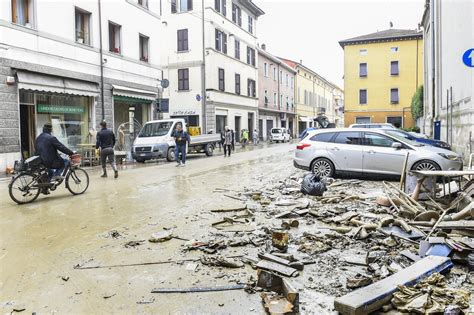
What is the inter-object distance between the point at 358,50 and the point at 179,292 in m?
49.2

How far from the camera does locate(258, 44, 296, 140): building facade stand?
159 ft

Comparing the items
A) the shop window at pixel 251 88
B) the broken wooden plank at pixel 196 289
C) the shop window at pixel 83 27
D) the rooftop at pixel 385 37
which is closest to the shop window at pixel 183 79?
the shop window at pixel 251 88

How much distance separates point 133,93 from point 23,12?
24.4 feet

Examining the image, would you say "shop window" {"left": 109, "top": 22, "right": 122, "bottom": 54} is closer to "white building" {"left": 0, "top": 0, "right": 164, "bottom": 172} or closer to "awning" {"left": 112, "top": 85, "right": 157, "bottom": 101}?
"white building" {"left": 0, "top": 0, "right": 164, "bottom": 172}

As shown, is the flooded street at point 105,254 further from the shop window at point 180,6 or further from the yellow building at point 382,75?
the yellow building at point 382,75

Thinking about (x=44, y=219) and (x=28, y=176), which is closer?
(x=44, y=219)

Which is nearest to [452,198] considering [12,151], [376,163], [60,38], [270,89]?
[376,163]

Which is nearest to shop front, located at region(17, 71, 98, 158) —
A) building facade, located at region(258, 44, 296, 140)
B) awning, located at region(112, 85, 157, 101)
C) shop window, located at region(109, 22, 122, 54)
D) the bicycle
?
awning, located at region(112, 85, 157, 101)

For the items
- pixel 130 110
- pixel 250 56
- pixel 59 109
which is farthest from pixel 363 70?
pixel 59 109

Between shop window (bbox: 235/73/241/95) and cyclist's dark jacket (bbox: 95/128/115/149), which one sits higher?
shop window (bbox: 235/73/241/95)

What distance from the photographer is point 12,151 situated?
16.0m

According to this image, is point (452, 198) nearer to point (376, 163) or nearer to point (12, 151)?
point (376, 163)

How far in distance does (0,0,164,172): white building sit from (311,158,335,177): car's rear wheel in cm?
1134

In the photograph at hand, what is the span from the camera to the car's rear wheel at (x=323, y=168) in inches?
499
